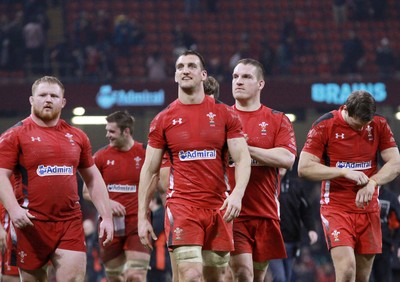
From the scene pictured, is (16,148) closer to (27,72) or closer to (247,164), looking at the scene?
(247,164)

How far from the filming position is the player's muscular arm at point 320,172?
8.38 metres

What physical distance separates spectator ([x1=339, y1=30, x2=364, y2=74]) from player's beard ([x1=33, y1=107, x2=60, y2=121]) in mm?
17271

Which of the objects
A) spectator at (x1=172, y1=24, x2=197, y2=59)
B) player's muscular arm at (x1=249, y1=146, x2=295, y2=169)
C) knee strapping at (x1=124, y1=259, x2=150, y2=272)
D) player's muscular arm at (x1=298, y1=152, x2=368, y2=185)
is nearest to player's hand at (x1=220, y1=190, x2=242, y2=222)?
player's muscular arm at (x1=249, y1=146, x2=295, y2=169)

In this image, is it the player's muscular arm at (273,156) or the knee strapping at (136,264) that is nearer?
the player's muscular arm at (273,156)

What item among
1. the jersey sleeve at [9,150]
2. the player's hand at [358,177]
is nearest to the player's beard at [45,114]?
the jersey sleeve at [9,150]

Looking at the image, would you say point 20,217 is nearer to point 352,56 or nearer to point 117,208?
point 117,208

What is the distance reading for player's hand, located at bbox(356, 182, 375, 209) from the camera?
328 inches

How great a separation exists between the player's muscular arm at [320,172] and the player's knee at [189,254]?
170 centimetres

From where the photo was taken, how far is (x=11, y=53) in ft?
78.4

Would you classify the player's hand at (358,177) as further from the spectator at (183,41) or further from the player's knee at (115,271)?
the spectator at (183,41)

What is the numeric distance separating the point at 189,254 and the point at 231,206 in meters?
0.51

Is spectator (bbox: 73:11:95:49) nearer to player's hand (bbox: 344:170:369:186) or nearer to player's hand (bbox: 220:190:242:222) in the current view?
player's hand (bbox: 344:170:369:186)

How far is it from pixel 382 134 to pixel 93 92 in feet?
45.5


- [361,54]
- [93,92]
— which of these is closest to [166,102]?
[93,92]
